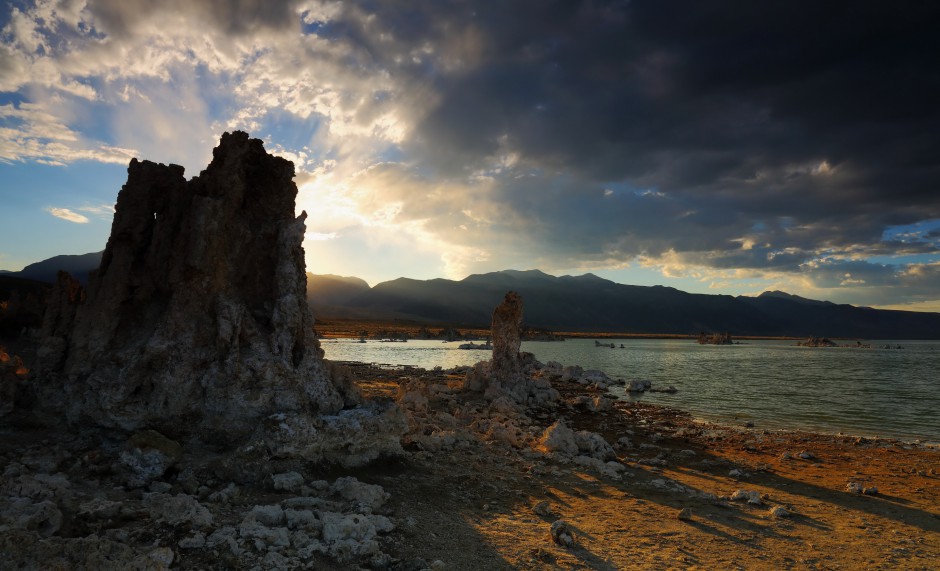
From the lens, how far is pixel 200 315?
10.5m

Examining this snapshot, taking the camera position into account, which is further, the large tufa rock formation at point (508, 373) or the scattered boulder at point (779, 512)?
the large tufa rock formation at point (508, 373)

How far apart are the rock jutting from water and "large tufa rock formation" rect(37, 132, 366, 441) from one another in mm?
25

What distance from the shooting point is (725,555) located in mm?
Answer: 8219

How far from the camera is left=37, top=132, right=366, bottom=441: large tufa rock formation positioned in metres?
9.80

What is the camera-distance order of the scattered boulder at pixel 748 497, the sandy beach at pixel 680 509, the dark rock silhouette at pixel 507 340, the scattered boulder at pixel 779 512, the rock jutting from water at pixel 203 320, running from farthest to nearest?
the dark rock silhouette at pixel 507 340 → the scattered boulder at pixel 748 497 → the scattered boulder at pixel 779 512 → the rock jutting from water at pixel 203 320 → the sandy beach at pixel 680 509

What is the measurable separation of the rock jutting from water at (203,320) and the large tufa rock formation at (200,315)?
25 millimetres

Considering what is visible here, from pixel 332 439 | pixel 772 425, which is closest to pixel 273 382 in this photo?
pixel 332 439

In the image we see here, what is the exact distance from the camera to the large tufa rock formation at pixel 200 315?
980 centimetres

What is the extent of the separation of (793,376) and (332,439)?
51878 millimetres

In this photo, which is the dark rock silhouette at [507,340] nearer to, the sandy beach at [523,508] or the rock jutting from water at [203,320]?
the sandy beach at [523,508]

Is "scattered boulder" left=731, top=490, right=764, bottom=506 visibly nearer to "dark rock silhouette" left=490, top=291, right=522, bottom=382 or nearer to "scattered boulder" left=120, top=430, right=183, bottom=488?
"scattered boulder" left=120, top=430, right=183, bottom=488

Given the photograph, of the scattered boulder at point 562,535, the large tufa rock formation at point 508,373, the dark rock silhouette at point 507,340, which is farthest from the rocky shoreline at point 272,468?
the dark rock silhouette at point 507,340

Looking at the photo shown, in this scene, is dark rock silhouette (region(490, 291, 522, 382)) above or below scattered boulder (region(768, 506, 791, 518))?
above

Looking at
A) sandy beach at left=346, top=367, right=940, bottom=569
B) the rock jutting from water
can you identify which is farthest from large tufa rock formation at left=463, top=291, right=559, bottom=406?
the rock jutting from water
